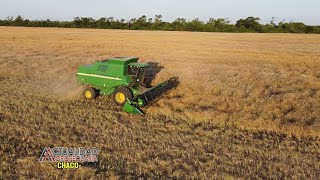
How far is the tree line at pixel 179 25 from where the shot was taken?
64750 mm

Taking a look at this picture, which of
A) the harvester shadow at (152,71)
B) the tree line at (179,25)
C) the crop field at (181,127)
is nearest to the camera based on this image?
the crop field at (181,127)

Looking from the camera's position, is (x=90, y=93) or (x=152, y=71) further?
(x=152, y=71)

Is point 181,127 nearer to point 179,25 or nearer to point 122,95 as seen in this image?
point 122,95

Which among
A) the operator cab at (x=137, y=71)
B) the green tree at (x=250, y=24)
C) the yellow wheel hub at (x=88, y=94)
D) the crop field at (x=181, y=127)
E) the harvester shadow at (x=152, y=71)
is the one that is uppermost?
the green tree at (x=250, y=24)

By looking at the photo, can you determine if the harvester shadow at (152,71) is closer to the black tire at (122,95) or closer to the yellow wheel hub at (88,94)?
the yellow wheel hub at (88,94)

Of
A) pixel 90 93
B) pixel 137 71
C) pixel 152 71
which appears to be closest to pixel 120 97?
pixel 137 71

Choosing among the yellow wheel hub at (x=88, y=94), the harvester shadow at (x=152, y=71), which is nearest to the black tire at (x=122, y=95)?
the yellow wheel hub at (x=88, y=94)

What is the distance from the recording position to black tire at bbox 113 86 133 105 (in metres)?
10.8

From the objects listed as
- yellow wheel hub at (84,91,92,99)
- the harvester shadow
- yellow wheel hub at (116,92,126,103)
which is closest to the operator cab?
yellow wheel hub at (116,92,126,103)
